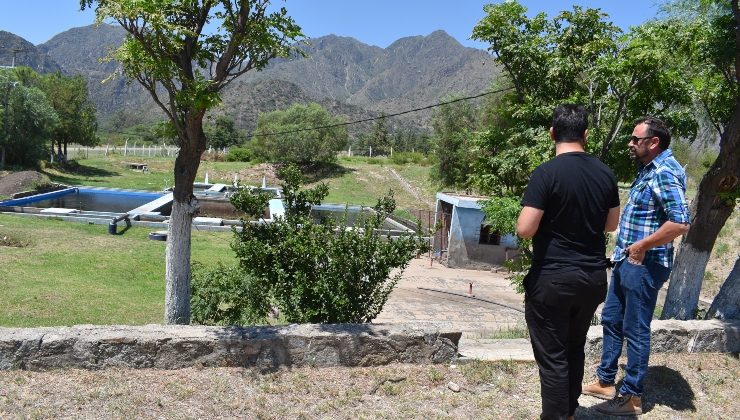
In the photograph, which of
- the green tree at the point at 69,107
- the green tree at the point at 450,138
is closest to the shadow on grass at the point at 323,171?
the green tree at the point at 450,138

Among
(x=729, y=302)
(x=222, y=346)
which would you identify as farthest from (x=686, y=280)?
Answer: (x=222, y=346)

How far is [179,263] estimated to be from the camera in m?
5.43

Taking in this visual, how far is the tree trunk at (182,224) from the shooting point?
526 cm

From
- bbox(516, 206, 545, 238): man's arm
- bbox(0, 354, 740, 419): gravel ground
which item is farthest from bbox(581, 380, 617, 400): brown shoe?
bbox(516, 206, 545, 238): man's arm

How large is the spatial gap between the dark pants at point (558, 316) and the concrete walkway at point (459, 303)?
3576 mm

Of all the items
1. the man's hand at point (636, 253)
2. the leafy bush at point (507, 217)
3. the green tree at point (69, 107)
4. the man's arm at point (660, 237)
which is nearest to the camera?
the man's arm at point (660, 237)

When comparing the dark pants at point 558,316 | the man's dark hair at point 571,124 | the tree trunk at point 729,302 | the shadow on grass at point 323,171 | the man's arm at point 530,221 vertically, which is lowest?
the shadow on grass at point 323,171

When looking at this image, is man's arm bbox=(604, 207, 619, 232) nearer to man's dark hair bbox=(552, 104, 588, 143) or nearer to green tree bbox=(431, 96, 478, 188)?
man's dark hair bbox=(552, 104, 588, 143)

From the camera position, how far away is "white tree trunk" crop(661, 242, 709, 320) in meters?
5.52

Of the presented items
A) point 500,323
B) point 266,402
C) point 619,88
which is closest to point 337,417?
point 266,402

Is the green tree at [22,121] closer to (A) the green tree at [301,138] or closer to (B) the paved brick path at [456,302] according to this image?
(A) the green tree at [301,138]

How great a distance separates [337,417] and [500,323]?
7.33 meters

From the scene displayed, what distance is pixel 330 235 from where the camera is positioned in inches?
197

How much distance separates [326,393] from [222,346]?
2.62ft
